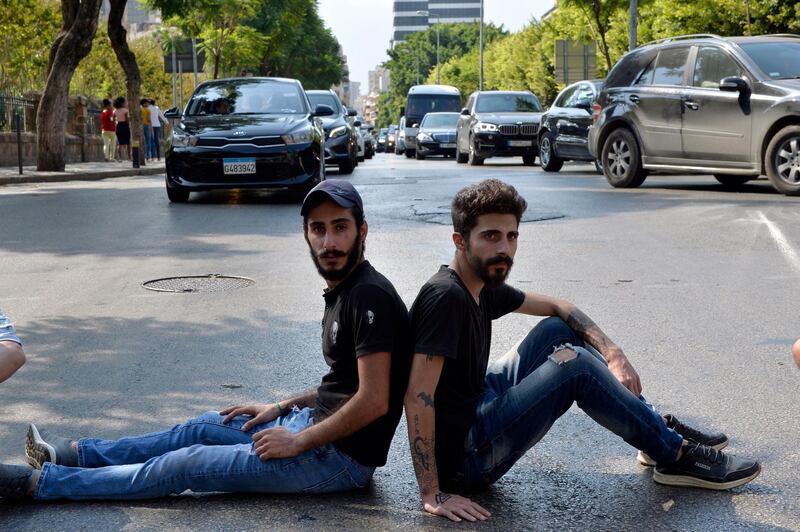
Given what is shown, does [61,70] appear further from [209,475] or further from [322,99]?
[209,475]

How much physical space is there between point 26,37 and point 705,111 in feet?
134

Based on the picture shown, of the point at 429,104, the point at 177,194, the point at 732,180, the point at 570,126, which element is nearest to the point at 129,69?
the point at 570,126

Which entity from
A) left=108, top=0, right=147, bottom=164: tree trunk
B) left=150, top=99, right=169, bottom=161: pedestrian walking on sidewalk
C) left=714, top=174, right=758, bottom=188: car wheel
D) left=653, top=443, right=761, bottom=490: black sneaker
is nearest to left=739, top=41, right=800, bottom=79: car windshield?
left=714, top=174, right=758, bottom=188: car wheel

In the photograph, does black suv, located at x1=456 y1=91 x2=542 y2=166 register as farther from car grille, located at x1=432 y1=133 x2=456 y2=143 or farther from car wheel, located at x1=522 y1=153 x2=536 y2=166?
car grille, located at x1=432 y1=133 x2=456 y2=143

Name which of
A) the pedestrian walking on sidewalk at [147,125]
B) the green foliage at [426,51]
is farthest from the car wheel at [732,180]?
the green foliage at [426,51]

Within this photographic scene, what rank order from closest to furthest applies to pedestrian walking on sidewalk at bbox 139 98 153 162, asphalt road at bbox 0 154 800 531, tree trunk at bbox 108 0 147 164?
asphalt road at bbox 0 154 800 531, tree trunk at bbox 108 0 147 164, pedestrian walking on sidewalk at bbox 139 98 153 162

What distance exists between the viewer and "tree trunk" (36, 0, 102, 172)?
932 inches

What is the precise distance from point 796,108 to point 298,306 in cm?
797

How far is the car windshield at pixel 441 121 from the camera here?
3597cm

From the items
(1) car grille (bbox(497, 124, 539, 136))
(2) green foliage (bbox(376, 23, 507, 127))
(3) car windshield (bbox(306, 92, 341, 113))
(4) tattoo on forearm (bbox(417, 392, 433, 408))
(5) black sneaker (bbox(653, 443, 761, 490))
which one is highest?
(2) green foliage (bbox(376, 23, 507, 127))

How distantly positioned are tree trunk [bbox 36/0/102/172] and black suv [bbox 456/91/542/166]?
8.59 metres

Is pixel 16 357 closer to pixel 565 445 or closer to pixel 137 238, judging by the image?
pixel 565 445

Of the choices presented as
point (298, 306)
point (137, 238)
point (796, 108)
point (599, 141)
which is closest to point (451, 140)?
point (599, 141)

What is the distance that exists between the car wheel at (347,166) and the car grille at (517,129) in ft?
12.8
